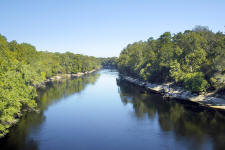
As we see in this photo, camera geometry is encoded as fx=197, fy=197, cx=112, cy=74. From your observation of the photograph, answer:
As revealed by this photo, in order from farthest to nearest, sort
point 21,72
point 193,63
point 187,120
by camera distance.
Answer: point 193,63
point 21,72
point 187,120

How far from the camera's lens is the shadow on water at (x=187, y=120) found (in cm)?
3266

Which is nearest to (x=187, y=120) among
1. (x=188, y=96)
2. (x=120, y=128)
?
(x=120, y=128)

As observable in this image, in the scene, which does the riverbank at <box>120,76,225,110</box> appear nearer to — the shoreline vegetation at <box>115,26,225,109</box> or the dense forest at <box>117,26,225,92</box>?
the shoreline vegetation at <box>115,26,225,109</box>

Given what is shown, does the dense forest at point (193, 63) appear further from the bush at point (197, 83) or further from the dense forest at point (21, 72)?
the dense forest at point (21, 72)

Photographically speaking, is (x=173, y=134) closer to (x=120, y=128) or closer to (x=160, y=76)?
(x=120, y=128)

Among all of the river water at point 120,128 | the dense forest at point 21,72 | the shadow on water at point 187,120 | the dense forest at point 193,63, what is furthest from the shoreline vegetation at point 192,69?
the dense forest at point 21,72

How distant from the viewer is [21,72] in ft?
199

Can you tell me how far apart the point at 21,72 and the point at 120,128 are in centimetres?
3838

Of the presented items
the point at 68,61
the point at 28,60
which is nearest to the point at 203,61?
the point at 28,60

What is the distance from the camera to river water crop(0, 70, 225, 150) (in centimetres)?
3119

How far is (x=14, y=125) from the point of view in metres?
38.8


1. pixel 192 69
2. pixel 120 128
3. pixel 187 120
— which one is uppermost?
pixel 192 69

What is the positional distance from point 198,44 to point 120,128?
154 ft

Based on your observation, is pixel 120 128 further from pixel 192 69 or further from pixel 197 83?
pixel 192 69
